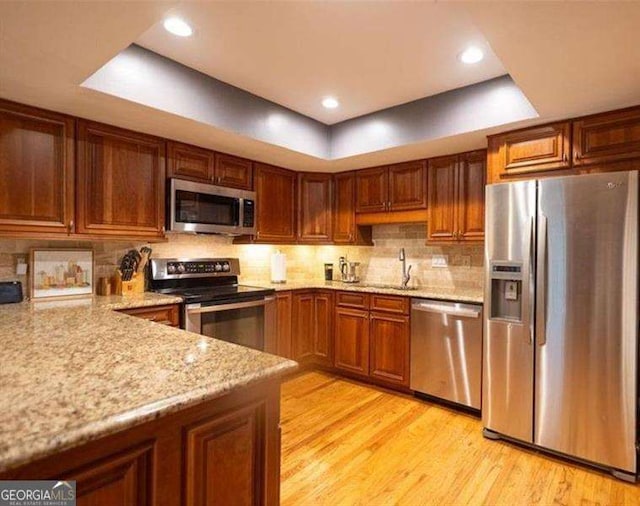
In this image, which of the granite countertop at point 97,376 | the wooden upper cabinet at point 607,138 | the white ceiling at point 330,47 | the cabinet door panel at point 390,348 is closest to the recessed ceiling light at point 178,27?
the white ceiling at point 330,47

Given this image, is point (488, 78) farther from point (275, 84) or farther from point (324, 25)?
point (275, 84)

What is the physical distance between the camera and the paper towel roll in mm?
3881

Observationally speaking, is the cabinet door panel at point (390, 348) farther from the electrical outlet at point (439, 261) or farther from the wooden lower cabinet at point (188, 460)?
the wooden lower cabinet at point (188, 460)

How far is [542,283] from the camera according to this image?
2.24 m

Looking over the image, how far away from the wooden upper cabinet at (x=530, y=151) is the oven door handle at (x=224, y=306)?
2.07 meters

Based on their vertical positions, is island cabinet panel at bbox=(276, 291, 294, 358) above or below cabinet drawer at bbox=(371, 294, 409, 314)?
below

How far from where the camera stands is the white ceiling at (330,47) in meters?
1.78

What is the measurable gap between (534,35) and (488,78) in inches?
38.2

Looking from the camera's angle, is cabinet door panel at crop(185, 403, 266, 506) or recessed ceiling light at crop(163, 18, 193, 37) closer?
cabinet door panel at crop(185, 403, 266, 506)

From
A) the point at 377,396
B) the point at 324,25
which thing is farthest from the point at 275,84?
the point at 377,396

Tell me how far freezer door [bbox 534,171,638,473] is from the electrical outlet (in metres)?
1.29

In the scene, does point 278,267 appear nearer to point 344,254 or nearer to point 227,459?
point 344,254

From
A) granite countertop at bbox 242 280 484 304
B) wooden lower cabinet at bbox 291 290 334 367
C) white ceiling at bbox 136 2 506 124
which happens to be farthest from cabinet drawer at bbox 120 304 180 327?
white ceiling at bbox 136 2 506 124

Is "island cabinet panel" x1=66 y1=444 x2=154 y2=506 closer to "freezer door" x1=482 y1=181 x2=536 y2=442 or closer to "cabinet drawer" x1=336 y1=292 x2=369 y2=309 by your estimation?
"freezer door" x1=482 y1=181 x2=536 y2=442
